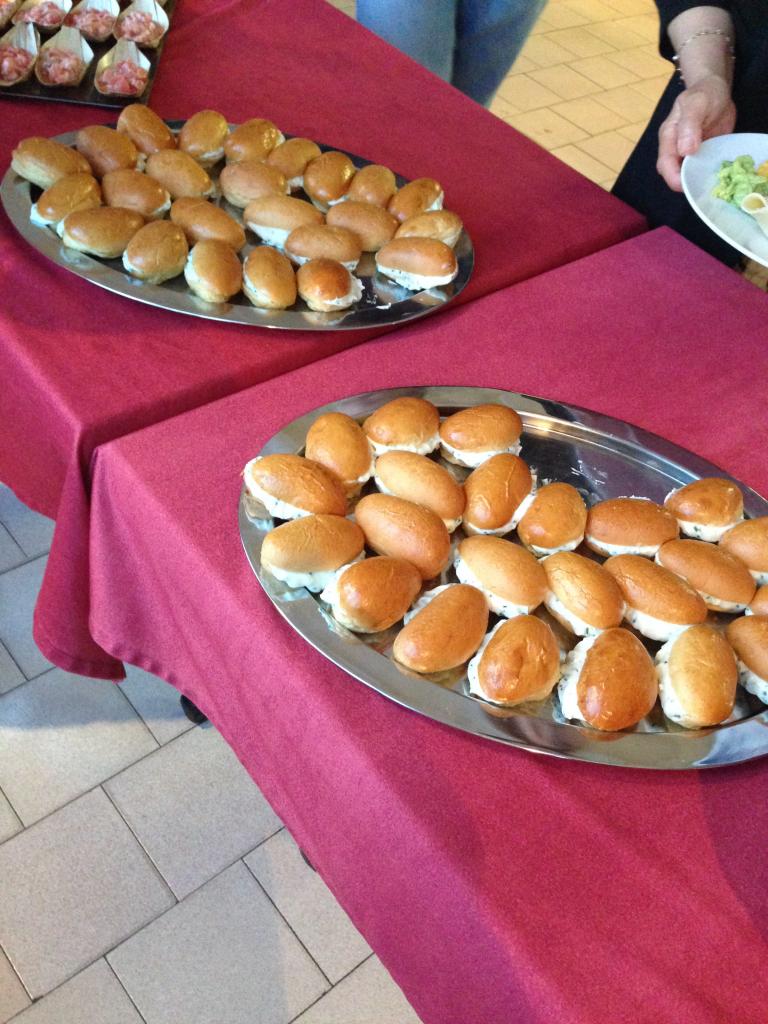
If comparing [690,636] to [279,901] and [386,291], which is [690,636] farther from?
[279,901]

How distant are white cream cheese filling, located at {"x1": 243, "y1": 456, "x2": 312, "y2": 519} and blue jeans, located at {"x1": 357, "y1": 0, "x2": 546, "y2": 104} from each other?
1530mm

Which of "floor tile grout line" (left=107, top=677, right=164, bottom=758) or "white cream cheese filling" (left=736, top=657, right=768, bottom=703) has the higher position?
"white cream cheese filling" (left=736, top=657, right=768, bottom=703)

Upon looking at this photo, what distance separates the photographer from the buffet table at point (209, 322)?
95cm

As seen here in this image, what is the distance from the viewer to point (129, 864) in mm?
1288

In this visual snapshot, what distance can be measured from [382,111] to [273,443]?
0.86m

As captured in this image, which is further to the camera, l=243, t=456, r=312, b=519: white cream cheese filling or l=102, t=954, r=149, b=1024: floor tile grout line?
l=102, t=954, r=149, b=1024: floor tile grout line

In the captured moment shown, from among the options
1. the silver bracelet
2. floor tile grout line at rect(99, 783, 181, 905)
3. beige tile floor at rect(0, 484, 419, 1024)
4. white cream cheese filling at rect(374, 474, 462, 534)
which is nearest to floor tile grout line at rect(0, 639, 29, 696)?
beige tile floor at rect(0, 484, 419, 1024)

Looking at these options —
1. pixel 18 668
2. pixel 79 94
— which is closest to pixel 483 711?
pixel 18 668

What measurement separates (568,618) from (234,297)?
558mm

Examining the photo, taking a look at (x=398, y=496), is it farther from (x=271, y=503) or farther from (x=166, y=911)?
(x=166, y=911)

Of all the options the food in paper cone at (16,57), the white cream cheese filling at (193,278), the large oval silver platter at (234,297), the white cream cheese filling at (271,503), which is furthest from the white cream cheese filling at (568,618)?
the food in paper cone at (16,57)

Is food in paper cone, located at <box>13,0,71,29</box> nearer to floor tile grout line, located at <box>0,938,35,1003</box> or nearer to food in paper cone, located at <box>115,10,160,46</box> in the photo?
food in paper cone, located at <box>115,10,160,46</box>

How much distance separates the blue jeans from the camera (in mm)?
1974

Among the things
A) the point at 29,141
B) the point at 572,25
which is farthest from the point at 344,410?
the point at 572,25
